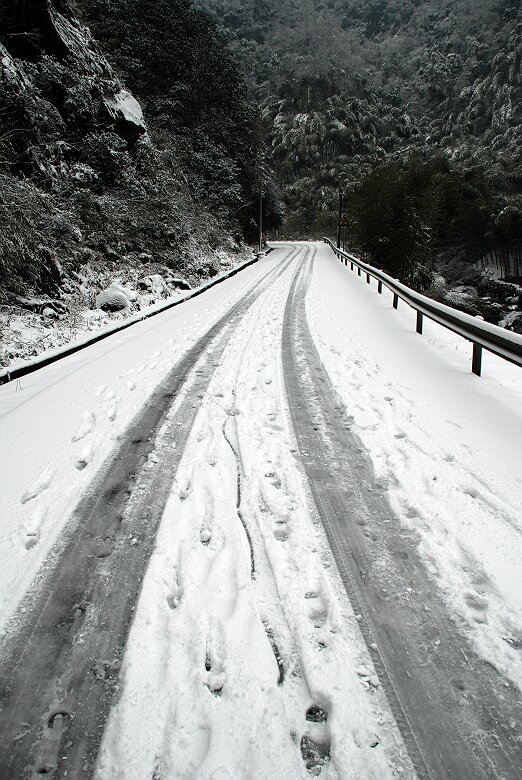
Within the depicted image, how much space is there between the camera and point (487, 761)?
4.32ft

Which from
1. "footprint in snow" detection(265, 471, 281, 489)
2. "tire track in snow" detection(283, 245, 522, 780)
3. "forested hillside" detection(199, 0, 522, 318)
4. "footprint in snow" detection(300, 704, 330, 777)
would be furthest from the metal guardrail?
"forested hillside" detection(199, 0, 522, 318)

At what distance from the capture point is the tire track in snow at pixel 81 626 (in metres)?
1.39

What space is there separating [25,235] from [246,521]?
25.2ft

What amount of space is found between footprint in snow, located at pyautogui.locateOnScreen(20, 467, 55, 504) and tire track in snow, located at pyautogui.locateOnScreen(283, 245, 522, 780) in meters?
1.97

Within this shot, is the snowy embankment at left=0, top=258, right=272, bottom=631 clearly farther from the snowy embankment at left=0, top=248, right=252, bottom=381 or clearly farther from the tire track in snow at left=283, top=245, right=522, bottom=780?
the tire track in snow at left=283, top=245, right=522, bottom=780

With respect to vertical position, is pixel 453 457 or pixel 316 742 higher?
pixel 453 457

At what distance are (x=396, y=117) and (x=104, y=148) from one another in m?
107

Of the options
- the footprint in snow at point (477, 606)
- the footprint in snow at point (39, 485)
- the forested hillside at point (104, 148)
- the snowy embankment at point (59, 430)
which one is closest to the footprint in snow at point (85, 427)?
the snowy embankment at point (59, 430)

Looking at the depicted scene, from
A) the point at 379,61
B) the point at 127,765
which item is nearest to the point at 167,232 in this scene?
the point at 127,765

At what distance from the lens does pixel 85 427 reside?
12.7ft

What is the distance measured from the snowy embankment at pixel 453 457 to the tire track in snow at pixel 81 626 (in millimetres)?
1606

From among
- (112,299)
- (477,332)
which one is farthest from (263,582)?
(112,299)

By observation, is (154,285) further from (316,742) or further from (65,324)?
(316,742)

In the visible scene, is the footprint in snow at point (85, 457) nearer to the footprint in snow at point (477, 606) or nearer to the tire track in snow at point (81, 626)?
the tire track in snow at point (81, 626)
